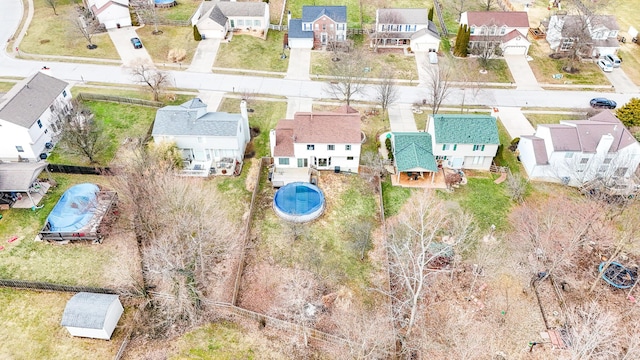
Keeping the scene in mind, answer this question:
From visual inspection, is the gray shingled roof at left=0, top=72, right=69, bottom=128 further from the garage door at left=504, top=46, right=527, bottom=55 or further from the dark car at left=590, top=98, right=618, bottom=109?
the dark car at left=590, top=98, right=618, bottom=109

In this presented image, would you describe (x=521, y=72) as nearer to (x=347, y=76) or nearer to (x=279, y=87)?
(x=347, y=76)

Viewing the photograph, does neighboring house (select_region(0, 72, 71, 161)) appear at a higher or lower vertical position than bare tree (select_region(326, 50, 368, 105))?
higher

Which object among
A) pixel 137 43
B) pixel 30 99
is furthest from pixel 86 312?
pixel 137 43

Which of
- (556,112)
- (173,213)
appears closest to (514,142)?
(556,112)

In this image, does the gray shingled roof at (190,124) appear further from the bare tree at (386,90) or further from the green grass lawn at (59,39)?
the green grass lawn at (59,39)

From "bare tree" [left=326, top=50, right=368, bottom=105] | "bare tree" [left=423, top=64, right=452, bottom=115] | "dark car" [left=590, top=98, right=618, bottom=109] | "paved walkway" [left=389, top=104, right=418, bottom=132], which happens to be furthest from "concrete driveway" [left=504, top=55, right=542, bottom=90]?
"bare tree" [left=326, top=50, right=368, bottom=105]

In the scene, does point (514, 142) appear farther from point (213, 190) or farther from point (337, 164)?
point (213, 190)
